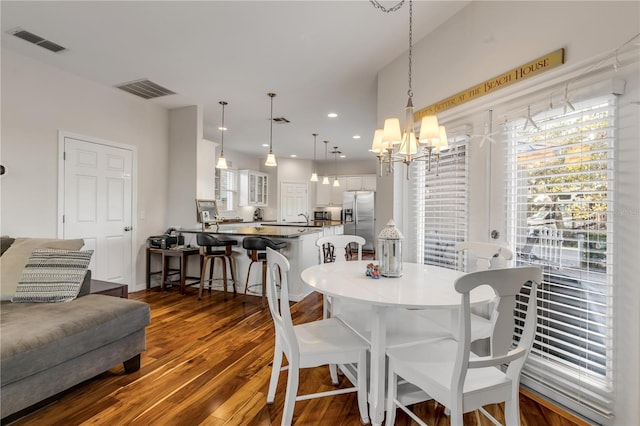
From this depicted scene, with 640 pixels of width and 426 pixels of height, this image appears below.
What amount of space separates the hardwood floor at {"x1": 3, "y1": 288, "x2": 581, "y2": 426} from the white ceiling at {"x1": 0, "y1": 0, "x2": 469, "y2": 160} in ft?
8.70

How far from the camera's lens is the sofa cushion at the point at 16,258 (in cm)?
227

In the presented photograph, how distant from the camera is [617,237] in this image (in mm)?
1615

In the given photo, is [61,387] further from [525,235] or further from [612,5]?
[612,5]

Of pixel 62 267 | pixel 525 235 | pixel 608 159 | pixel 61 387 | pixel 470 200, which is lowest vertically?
pixel 61 387

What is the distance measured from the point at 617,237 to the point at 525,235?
51cm

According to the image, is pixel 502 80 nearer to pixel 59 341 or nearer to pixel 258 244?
pixel 258 244

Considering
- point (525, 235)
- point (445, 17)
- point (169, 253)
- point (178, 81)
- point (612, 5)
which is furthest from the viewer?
point (169, 253)

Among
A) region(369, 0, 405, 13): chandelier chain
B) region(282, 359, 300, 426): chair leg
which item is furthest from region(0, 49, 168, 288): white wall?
region(369, 0, 405, 13): chandelier chain

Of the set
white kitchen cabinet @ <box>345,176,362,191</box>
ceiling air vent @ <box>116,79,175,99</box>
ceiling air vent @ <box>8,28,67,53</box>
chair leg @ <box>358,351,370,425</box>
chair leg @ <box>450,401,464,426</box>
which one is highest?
ceiling air vent @ <box>8,28,67,53</box>

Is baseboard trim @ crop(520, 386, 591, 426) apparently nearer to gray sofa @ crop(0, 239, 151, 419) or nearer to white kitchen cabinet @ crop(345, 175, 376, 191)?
gray sofa @ crop(0, 239, 151, 419)

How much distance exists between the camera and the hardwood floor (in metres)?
1.79

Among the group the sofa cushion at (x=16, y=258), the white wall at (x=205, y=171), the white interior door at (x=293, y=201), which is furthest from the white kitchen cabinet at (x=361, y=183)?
the sofa cushion at (x=16, y=258)

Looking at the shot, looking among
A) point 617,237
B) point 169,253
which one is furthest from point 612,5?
point 169,253

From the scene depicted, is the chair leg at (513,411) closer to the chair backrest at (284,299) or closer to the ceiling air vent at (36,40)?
the chair backrest at (284,299)
